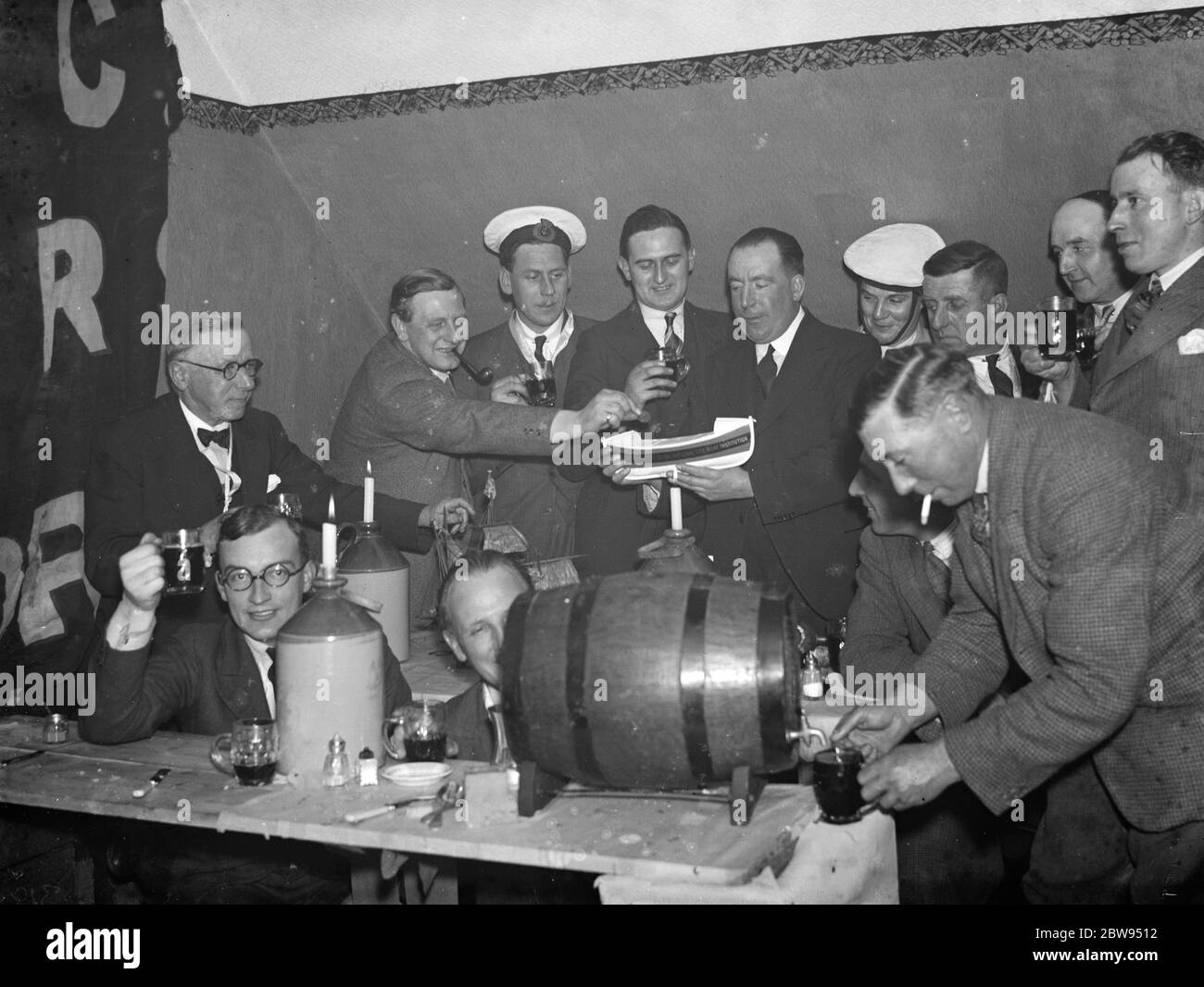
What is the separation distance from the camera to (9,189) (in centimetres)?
451

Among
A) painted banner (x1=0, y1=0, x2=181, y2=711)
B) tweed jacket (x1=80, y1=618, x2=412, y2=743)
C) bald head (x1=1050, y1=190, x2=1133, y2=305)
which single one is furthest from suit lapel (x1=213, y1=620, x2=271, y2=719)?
bald head (x1=1050, y1=190, x2=1133, y2=305)

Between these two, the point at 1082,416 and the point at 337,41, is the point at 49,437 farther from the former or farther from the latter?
the point at 1082,416

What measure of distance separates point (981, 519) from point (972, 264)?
2401 millimetres

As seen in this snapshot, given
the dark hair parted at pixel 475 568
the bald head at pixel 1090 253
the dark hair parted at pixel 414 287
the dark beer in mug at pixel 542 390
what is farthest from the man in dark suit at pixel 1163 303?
the dark hair parted at pixel 414 287

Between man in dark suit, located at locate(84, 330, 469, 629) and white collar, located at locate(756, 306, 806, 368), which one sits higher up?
white collar, located at locate(756, 306, 806, 368)

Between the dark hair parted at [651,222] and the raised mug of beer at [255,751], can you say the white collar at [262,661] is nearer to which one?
the raised mug of beer at [255,751]

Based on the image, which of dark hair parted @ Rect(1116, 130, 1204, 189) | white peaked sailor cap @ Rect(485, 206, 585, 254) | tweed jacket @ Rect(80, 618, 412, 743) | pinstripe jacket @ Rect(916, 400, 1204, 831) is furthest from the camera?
white peaked sailor cap @ Rect(485, 206, 585, 254)

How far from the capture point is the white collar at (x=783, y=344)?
5.13 m

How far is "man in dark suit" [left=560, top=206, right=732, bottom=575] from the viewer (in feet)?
17.6

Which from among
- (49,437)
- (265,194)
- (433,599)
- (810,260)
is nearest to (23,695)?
(49,437)

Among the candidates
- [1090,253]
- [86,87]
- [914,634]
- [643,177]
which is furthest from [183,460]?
[1090,253]

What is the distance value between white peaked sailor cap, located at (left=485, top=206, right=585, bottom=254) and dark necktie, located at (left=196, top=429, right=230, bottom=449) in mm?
1955

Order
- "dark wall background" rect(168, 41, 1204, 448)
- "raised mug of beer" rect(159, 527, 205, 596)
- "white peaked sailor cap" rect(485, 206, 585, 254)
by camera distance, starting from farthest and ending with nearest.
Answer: "white peaked sailor cap" rect(485, 206, 585, 254), "dark wall background" rect(168, 41, 1204, 448), "raised mug of beer" rect(159, 527, 205, 596)

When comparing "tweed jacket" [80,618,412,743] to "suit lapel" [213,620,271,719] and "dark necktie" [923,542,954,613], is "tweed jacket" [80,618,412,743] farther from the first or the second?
"dark necktie" [923,542,954,613]
